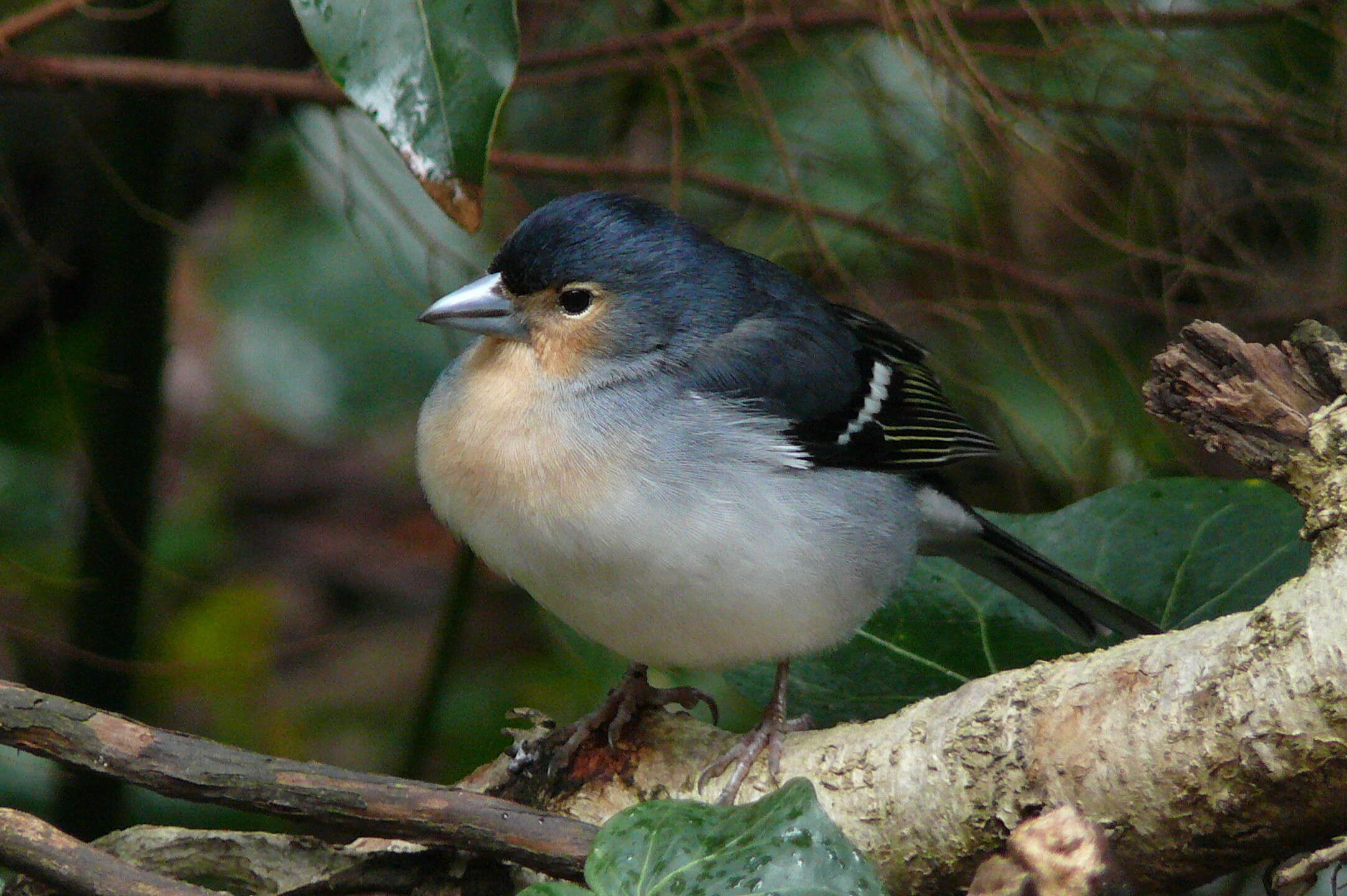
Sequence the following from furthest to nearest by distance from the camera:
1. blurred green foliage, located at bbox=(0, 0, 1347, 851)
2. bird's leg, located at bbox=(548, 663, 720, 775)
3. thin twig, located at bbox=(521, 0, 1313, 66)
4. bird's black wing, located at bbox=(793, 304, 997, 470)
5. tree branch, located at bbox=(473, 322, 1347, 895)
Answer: blurred green foliage, located at bbox=(0, 0, 1347, 851), thin twig, located at bbox=(521, 0, 1313, 66), bird's black wing, located at bbox=(793, 304, 997, 470), bird's leg, located at bbox=(548, 663, 720, 775), tree branch, located at bbox=(473, 322, 1347, 895)

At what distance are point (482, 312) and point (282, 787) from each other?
105cm

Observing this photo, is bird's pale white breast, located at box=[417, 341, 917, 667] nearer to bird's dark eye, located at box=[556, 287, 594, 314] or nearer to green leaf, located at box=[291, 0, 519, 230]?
bird's dark eye, located at box=[556, 287, 594, 314]

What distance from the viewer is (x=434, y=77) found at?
7.52 feet

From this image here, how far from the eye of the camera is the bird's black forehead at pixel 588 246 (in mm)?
2879

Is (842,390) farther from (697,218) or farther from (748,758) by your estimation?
(697,218)

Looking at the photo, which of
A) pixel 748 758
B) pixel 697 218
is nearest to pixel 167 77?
pixel 697 218

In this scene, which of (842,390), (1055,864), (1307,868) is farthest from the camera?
(842,390)

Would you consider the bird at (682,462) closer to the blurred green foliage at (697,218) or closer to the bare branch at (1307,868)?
the blurred green foliage at (697,218)

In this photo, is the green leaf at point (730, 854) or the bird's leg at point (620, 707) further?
the bird's leg at point (620, 707)

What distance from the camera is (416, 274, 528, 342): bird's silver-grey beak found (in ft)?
9.30

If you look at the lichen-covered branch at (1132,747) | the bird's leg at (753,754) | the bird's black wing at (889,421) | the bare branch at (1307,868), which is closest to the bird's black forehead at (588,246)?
the bird's black wing at (889,421)

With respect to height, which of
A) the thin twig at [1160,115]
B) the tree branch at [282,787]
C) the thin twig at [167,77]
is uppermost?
the thin twig at [167,77]

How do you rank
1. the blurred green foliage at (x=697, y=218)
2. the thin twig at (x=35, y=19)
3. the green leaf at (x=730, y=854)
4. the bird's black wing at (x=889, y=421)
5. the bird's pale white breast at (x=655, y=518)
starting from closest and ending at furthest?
the green leaf at (x=730, y=854) → the bird's pale white breast at (x=655, y=518) → the bird's black wing at (x=889, y=421) → the thin twig at (x=35, y=19) → the blurred green foliage at (x=697, y=218)

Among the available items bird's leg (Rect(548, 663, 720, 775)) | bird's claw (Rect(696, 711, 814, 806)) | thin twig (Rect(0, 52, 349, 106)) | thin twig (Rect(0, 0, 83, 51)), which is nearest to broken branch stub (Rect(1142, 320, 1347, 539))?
bird's claw (Rect(696, 711, 814, 806))
